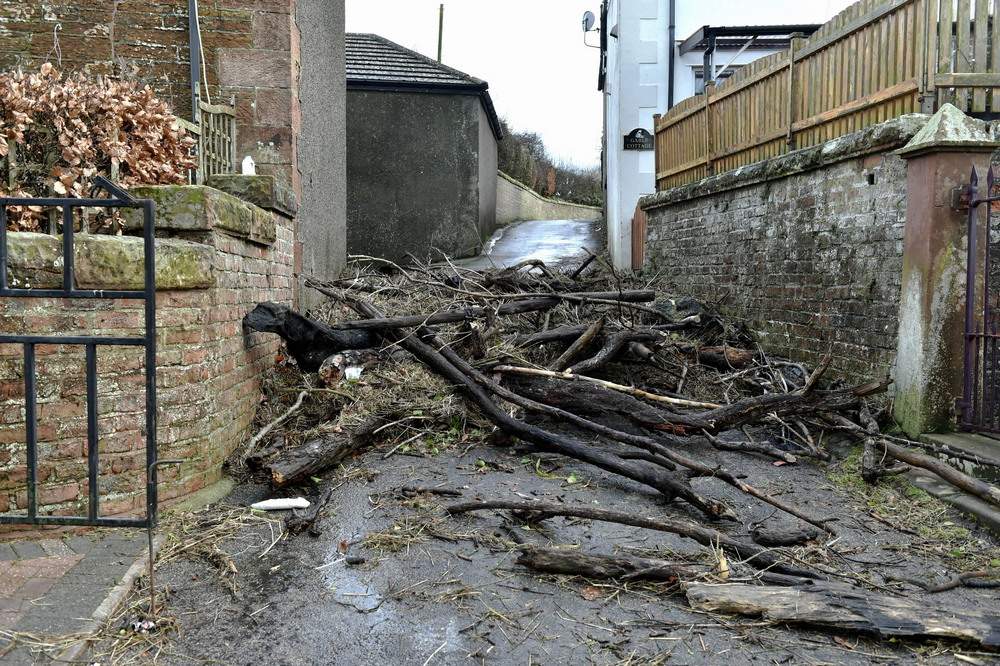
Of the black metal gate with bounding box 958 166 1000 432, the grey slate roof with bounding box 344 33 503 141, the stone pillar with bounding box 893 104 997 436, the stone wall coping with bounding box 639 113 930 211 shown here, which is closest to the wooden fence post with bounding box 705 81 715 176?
the stone wall coping with bounding box 639 113 930 211

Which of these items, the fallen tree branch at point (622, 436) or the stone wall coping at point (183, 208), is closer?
the fallen tree branch at point (622, 436)

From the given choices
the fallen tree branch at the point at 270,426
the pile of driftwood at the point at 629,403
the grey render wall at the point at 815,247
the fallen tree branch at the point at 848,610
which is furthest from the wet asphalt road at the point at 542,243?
the fallen tree branch at the point at 848,610

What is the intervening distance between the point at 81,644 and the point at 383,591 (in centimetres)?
126

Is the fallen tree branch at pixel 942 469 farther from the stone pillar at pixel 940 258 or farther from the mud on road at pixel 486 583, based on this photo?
the stone pillar at pixel 940 258

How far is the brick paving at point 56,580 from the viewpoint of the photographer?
3021 millimetres

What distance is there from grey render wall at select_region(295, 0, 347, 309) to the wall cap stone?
19.5 ft

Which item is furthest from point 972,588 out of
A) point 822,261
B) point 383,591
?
point 822,261

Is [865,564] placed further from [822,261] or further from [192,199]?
[192,199]

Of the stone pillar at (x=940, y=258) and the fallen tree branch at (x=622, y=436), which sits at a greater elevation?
the stone pillar at (x=940, y=258)

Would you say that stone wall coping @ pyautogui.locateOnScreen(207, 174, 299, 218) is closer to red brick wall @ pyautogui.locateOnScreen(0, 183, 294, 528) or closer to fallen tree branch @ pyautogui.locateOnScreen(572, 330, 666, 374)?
red brick wall @ pyautogui.locateOnScreen(0, 183, 294, 528)

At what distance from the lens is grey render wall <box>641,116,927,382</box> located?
625 cm

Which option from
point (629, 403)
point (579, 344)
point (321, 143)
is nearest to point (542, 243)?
point (321, 143)

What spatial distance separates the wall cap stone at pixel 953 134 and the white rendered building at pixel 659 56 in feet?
32.6

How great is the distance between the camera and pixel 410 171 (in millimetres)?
16156
